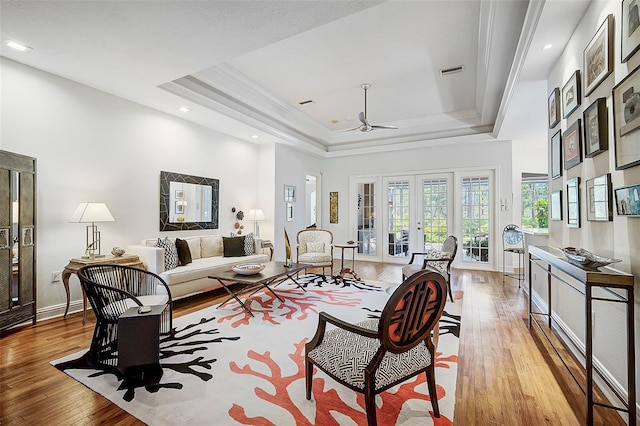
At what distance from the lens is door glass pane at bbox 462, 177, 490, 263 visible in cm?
654

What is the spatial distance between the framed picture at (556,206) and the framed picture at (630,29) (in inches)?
64.2

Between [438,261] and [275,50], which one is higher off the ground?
[275,50]

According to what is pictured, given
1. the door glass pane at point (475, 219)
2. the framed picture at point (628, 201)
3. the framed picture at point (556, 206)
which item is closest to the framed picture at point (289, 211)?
the door glass pane at point (475, 219)

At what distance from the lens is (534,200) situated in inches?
285

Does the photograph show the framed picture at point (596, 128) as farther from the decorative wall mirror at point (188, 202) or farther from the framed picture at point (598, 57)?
the decorative wall mirror at point (188, 202)

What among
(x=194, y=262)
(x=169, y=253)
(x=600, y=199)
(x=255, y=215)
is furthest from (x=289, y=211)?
(x=600, y=199)

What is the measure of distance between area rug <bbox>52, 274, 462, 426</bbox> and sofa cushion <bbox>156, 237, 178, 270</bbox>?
1.02 metres

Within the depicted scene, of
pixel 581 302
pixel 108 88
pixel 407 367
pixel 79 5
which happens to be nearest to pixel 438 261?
pixel 581 302

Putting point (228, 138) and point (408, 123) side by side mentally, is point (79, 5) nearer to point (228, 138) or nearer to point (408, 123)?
point (228, 138)

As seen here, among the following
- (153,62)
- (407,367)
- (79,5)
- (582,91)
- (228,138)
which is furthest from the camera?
(228,138)

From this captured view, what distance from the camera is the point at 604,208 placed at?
209 cm

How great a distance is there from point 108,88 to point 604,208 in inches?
207

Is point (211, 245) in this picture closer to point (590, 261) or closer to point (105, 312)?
point (105, 312)

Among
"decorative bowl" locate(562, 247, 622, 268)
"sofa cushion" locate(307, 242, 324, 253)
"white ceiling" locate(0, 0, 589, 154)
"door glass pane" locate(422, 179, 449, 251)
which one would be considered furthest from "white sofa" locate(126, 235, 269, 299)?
"decorative bowl" locate(562, 247, 622, 268)
